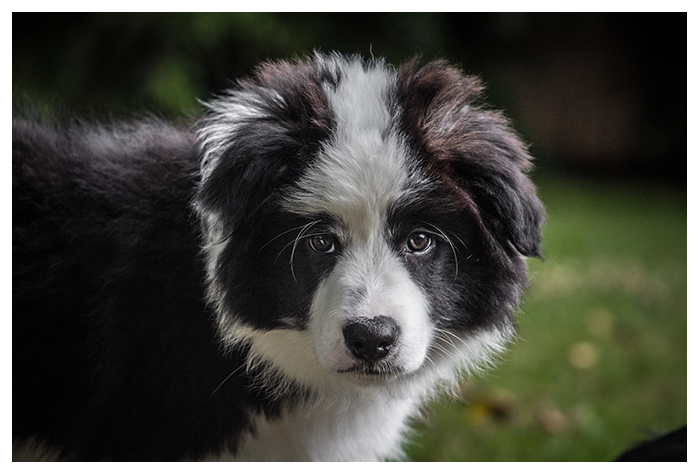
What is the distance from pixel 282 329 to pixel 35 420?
1.04 meters

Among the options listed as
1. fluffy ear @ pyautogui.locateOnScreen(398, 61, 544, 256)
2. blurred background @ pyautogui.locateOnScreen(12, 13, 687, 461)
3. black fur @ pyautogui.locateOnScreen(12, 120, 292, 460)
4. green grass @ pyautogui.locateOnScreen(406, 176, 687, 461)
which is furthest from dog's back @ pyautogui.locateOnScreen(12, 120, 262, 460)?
green grass @ pyautogui.locateOnScreen(406, 176, 687, 461)

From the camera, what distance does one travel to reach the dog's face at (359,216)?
1.98 metres

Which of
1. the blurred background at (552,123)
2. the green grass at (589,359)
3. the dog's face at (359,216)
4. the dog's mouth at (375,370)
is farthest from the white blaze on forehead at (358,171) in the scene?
the green grass at (589,359)

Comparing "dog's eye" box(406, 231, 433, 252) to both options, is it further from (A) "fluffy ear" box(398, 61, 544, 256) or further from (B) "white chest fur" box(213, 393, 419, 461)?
(B) "white chest fur" box(213, 393, 419, 461)

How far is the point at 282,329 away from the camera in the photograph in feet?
7.16

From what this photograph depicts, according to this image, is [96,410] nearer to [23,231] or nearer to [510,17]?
[23,231]

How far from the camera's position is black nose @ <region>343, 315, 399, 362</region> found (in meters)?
1.89

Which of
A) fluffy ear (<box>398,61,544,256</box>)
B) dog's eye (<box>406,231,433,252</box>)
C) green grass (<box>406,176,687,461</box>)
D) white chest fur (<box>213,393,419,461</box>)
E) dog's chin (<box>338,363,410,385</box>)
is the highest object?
fluffy ear (<box>398,61,544,256</box>)

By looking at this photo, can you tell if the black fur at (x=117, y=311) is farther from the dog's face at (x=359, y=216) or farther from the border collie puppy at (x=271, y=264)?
the dog's face at (x=359, y=216)

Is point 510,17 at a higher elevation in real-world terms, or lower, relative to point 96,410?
higher

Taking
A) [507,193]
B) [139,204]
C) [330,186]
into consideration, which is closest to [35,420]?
[139,204]

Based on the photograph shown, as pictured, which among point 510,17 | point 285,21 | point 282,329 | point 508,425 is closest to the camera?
point 282,329

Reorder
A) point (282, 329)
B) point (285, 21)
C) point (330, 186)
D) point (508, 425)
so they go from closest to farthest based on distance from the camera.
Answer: point (330, 186) < point (282, 329) < point (508, 425) < point (285, 21)

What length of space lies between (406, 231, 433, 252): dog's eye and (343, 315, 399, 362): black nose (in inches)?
10.4
